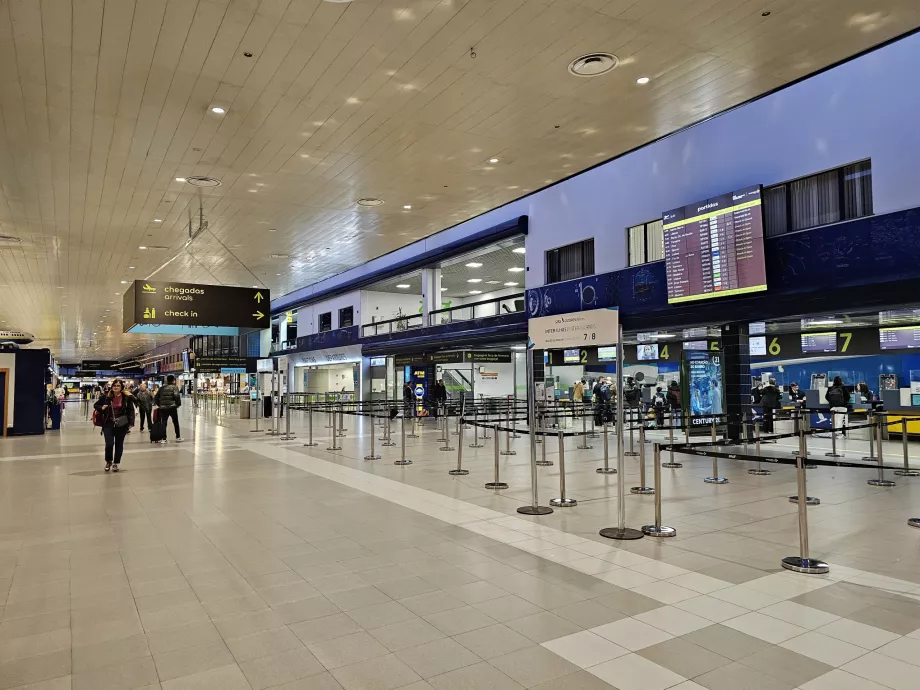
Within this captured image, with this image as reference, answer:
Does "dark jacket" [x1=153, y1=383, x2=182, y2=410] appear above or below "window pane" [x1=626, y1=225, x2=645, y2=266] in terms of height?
below

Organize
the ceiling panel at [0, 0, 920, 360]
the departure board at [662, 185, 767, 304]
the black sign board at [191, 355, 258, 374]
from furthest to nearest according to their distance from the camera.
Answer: the black sign board at [191, 355, 258, 374], the departure board at [662, 185, 767, 304], the ceiling panel at [0, 0, 920, 360]

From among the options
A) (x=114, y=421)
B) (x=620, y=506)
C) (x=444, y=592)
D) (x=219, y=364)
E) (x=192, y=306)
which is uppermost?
(x=192, y=306)

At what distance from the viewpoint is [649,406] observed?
58.5ft

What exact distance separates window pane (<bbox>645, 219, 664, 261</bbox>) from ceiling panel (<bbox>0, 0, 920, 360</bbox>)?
536 cm

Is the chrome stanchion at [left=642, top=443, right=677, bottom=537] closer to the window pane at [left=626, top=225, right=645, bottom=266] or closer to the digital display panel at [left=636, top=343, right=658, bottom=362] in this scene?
the window pane at [left=626, top=225, right=645, bottom=266]

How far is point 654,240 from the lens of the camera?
47.1 ft

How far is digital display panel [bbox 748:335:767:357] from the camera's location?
555 inches

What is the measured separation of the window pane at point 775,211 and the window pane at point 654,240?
2.57 m

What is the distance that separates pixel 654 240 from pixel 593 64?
352 inches

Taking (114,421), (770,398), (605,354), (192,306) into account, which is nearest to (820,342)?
(770,398)

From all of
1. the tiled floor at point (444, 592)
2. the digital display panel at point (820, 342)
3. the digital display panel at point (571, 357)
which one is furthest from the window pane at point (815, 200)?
the digital display panel at point (571, 357)

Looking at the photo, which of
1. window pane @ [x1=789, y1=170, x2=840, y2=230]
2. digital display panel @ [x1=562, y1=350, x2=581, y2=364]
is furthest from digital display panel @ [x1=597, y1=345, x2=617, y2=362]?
window pane @ [x1=789, y1=170, x2=840, y2=230]

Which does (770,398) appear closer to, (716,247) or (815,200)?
(716,247)

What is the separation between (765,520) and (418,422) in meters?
15.1
